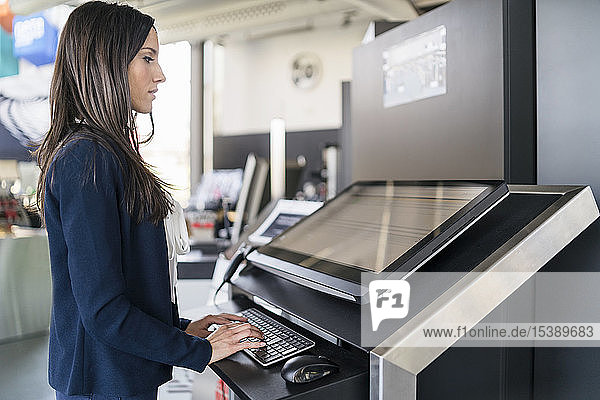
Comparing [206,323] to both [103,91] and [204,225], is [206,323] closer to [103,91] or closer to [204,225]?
[103,91]

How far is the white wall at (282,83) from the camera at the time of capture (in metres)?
7.52

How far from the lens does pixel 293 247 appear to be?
5.45 ft

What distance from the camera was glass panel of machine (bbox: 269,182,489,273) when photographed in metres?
1.37

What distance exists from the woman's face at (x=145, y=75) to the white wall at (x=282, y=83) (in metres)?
6.37

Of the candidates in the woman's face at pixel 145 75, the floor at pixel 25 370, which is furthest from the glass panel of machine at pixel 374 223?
the floor at pixel 25 370

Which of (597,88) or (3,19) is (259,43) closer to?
(3,19)

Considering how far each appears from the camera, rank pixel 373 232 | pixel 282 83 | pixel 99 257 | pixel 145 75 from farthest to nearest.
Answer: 1. pixel 282 83
2. pixel 373 232
3. pixel 145 75
4. pixel 99 257

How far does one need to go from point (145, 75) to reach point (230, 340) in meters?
0.55

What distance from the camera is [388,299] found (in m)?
1.13

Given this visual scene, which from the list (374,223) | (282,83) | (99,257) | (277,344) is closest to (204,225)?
(374,223)

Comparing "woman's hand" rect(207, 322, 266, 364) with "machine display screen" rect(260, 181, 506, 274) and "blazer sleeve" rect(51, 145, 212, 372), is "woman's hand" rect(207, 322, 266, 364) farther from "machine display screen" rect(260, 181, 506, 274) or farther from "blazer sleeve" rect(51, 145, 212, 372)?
"machine display screen" rect(260, 181, 506, 274)

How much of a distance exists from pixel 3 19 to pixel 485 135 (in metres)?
1.80

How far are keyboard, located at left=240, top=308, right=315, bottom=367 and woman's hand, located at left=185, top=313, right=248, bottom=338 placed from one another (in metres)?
0.06

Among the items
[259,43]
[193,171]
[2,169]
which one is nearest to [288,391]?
[2,169]
